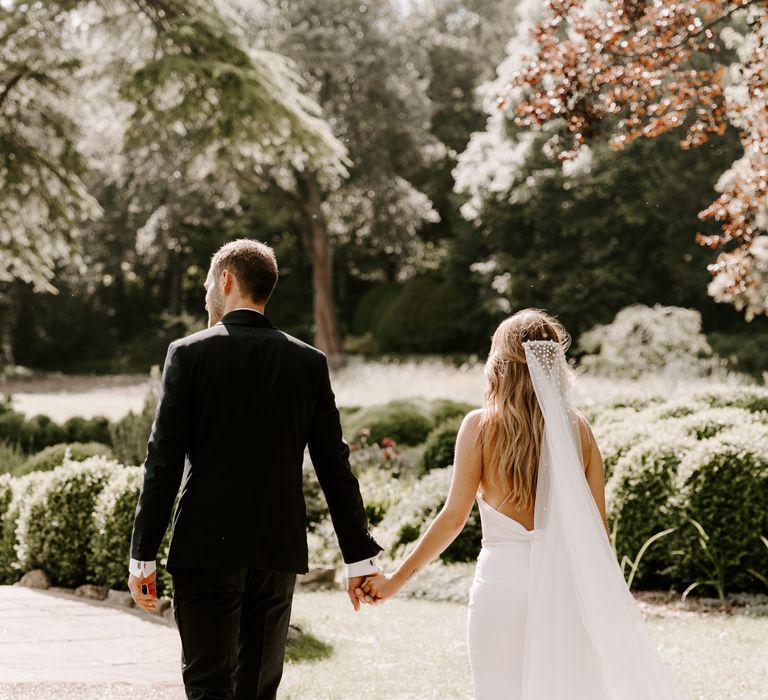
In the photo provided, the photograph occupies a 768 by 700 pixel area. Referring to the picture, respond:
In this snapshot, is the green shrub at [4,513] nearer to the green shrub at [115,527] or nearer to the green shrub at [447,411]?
the green shrub at [115,527]

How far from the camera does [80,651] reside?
5.30 metres

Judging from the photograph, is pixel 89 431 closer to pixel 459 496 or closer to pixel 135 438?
pixel 135 438

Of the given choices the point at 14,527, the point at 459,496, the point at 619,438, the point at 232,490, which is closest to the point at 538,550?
the point at 459,496

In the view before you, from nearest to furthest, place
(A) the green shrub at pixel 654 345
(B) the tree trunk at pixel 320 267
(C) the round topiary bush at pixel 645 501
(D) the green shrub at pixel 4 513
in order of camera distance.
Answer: (C) the round topiary bush at pixel 645 501
(D) the green shrub at pixel 4 513
(A) the green shrub at pixel 654 345
(B) the tree trunk at pixel 320 267

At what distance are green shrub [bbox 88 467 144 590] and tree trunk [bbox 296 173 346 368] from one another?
23958 mm

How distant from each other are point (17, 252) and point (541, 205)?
19723 millimetres

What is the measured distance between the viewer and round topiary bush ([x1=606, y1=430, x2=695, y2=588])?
23.8ft

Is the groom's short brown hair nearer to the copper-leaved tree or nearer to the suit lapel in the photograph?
the suit lapel

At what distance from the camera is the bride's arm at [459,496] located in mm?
3215

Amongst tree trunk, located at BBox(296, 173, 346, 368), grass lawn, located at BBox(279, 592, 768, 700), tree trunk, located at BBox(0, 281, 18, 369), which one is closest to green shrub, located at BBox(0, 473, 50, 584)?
grass lawn, located at BBox(279, 592, 768, 700)

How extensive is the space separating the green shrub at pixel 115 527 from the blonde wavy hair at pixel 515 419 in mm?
3822

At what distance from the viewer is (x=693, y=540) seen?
7.05m

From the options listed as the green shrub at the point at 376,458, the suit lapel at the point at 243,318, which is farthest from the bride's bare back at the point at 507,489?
the green shrub at the point at 376,458

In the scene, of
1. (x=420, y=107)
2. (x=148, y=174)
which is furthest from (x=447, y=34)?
(x=148, y=174)
